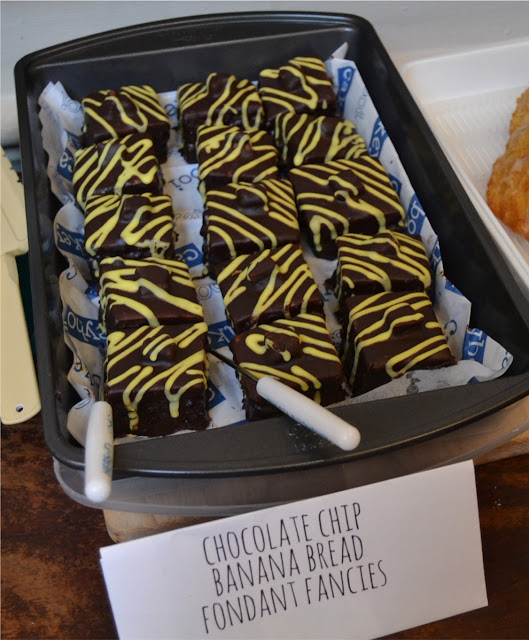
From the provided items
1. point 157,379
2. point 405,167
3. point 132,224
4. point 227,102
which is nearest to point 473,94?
point 405,167

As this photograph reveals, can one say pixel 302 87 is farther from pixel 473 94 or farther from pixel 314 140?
pixel 473 94

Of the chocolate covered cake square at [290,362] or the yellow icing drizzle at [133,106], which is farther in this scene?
the yellow icing drizzle at [133,106]

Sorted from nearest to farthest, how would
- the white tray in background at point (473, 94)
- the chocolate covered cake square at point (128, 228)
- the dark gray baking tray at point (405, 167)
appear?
the dark gray baking tray at point (405, 167) < the chocolate covered cake square at point (128, 228) < the white tray in background at point (473, 94)

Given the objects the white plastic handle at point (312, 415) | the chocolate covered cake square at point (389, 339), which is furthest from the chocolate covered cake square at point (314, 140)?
the white plastic handle at point (312, 415)

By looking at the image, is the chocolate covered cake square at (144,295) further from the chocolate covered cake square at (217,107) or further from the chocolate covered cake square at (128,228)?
the chocolate covered cake square at (217,107)

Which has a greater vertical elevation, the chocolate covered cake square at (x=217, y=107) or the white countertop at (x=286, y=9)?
the white countertop at (x=286, y=9)

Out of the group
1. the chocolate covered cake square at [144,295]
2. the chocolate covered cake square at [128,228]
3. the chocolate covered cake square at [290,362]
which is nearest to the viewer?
the chocolate covered cake square at [290,362]
